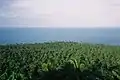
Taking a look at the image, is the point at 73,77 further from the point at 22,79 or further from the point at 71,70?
the point at 22,79

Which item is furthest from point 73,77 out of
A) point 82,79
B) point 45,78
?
point 45,78

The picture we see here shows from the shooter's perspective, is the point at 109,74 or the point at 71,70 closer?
the point at 71,70

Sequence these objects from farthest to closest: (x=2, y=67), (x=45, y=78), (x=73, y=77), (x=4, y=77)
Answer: (x=2, y=67) → (x=4, y=77) → (x=73, y=77) → (x=45, y=78)

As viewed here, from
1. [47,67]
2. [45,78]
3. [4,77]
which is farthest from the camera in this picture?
[47,67]

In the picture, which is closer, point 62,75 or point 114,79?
point 62,75

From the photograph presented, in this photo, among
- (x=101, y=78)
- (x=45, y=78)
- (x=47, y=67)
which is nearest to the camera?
(x=45, y=78)

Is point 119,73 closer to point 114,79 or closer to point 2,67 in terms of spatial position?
point 114,79

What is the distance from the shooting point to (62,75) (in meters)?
23.0

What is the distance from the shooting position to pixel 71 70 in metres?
24.6

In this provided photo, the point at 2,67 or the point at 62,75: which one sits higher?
the point at 62,75

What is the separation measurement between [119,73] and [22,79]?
11.5 m

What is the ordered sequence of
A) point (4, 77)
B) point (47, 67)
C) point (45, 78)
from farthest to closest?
point (47, 67), point (4, 77), point (45, 78)

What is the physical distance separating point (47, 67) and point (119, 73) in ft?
Result: 27.5

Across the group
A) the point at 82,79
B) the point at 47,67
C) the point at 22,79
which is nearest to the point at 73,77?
the point at 82,79
